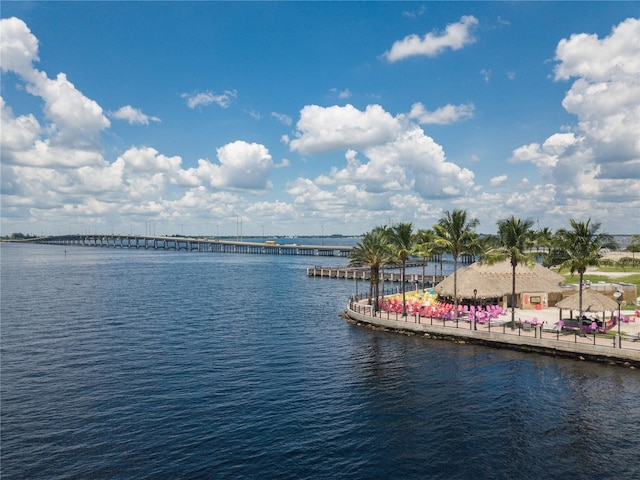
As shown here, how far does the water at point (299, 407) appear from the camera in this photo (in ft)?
70.0

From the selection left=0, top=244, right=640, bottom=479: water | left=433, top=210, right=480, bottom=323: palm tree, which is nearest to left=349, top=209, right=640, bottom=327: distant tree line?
left=433, top=210, right=480, bottom=323: palm tree

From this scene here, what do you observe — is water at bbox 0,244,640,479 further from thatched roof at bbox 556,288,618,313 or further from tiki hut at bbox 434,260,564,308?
tiki hut at bbox 434,260,564,308

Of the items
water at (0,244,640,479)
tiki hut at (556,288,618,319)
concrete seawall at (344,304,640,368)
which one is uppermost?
tiki hut at (556,288,618,319)

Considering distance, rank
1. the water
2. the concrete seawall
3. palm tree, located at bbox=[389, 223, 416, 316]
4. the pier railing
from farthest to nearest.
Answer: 1. palm tree, located at bbox=[389, 223, 416, 316]
2. the pier railing
3. the concrete seawall
4. the water

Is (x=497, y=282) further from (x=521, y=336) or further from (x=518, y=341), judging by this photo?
(x=518, y=341)

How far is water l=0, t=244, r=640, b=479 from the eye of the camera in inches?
840

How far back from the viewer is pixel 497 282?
54.7m

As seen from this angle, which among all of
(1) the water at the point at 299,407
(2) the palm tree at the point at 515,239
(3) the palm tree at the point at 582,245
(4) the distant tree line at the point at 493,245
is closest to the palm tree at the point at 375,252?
(4) the distant tree line at the point at 493,245

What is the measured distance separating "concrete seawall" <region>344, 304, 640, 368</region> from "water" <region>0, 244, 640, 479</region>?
1.49 meters

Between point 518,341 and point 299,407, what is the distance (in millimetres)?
23001

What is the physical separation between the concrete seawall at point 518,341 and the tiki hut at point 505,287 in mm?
8632

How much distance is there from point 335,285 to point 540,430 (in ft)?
251

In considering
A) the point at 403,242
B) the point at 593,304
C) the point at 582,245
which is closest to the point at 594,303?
the point at 593,304

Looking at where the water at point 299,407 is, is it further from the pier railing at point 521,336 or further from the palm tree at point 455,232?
the palm tree at point 455,232
